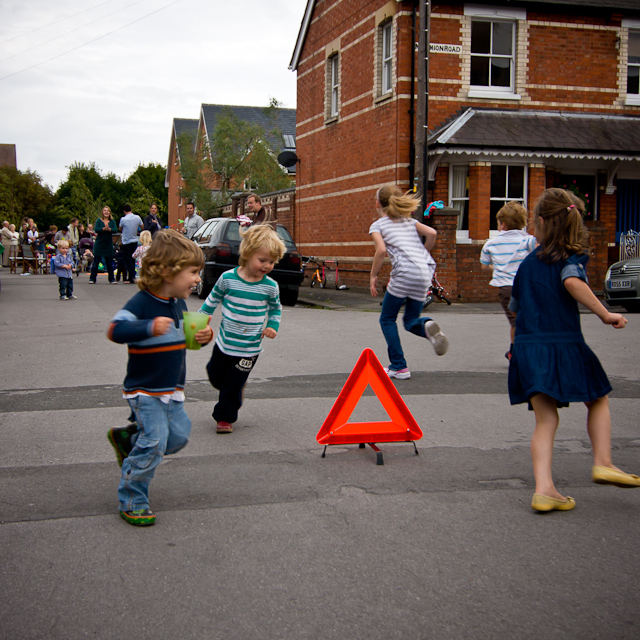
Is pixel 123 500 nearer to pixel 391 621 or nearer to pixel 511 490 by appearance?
pixel 391 621

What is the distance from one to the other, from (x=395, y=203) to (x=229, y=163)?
26.8m

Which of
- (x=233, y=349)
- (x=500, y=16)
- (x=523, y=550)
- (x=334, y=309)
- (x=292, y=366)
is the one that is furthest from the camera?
(x=500, y=16)

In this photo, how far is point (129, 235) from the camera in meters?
18.9

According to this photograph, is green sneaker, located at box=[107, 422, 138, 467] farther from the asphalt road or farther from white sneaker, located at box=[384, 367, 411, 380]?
white sneaker, located at box=[384, 367, 411, 380]

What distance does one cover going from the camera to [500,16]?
59.5 ft

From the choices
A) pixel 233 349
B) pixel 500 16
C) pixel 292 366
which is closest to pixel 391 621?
pixel 233 349

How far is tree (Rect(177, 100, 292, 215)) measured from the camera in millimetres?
32719

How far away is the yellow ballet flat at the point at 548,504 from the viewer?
148 inches

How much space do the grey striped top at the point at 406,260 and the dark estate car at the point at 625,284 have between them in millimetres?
8351

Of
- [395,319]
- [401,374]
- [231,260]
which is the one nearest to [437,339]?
[395,319]

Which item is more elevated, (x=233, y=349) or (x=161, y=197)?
(x=161, y=197)

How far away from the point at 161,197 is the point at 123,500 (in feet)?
271

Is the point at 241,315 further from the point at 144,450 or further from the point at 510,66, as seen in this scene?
the point at 510,66

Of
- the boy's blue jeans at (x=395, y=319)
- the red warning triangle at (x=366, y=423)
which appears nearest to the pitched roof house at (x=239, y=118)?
the boy's blue jeans at (x=395, y=319)
